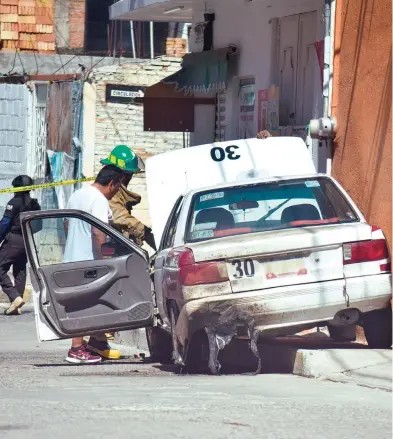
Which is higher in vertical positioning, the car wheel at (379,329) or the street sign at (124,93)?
the street sign at (124,93)

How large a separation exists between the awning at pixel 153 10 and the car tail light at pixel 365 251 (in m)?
7.43

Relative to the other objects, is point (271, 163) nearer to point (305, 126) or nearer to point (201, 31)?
point (305, 126)

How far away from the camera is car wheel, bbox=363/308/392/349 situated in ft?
33.1

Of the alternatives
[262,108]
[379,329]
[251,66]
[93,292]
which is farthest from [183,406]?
[251,66]

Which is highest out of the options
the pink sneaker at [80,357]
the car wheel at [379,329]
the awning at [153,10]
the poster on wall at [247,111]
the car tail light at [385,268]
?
the awning at [153,10]

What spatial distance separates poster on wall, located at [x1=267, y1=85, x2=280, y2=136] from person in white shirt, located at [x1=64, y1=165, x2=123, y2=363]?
4.26 m

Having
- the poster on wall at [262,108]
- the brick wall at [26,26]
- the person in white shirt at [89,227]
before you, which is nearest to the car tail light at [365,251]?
the person in white shirt at [89,227]

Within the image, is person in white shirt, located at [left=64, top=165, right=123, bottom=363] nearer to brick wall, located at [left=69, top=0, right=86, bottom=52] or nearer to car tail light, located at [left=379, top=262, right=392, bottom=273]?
car tail light, located at [left=379, top=262, right=392, bottom=273]

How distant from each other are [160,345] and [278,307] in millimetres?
2182

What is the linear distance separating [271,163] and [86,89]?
10.1m

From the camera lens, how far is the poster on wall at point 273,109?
49.2 feet

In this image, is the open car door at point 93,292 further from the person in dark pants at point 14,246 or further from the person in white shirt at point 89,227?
the person in dark pants at point 14,246

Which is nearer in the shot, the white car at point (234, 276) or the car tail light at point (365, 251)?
the white car at point (234, 276)

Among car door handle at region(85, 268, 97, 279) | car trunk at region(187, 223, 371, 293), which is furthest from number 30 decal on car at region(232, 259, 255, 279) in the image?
car door handle at region(85, 268, 97, 279)
